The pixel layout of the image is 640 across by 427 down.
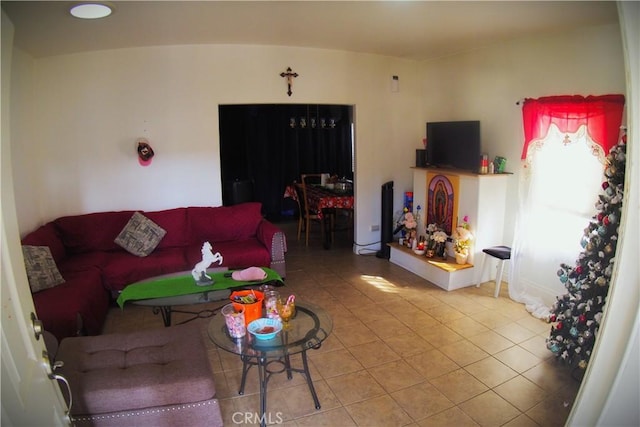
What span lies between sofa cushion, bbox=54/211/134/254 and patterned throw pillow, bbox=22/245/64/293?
715mm

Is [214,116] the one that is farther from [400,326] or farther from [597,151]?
[597,151]

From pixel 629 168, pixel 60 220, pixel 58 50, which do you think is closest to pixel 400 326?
pixel 629 168

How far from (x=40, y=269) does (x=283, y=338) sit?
2.21 m

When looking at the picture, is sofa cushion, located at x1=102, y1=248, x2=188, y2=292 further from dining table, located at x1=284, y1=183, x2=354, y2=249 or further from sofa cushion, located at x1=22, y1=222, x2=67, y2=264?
dining table, located at x1=284, y1=183, x2=354, y2=249

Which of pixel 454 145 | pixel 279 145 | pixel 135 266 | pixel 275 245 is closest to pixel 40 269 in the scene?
pixel 135 266

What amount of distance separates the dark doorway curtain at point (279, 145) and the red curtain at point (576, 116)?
4128mm

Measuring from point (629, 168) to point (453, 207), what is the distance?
3.38 m

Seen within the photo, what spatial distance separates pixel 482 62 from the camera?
4.51 m

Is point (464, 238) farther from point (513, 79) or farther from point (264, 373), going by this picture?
point (264, 373)

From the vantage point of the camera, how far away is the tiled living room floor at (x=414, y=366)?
2453mm

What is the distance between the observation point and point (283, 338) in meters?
2.37

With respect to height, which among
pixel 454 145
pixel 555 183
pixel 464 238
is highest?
pixel 454 145

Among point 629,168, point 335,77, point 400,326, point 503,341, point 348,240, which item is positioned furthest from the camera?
point 348,240

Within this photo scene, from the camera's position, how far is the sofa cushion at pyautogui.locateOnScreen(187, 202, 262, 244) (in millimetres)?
4598
